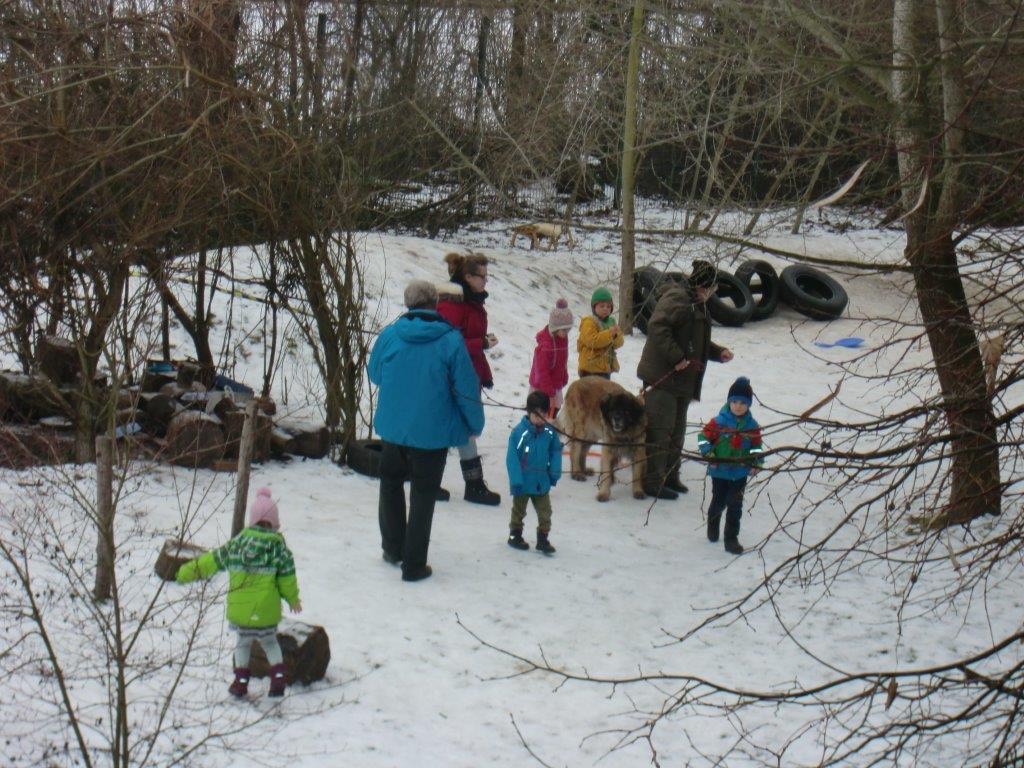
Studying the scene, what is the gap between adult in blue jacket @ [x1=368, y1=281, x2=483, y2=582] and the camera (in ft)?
24.8

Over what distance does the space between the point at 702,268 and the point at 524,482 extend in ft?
6.99

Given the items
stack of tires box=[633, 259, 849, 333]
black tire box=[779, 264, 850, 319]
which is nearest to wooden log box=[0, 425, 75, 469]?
stack of tires box=[633, 259, 849, 333]

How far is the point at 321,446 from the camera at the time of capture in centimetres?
1034

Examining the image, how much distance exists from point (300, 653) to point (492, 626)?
149 cm

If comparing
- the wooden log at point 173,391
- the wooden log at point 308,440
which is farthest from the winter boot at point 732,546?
the wooden log at point 173,391

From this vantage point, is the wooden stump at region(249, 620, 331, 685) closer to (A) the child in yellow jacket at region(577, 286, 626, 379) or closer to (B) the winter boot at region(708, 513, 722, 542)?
(B) the winter boot at region(708, 513, 722, 542)

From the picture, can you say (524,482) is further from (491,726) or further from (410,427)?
(491,726)

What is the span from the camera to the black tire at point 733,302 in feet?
58.5

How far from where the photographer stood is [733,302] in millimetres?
18922

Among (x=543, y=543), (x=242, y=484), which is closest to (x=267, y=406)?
(x=543, y=543)

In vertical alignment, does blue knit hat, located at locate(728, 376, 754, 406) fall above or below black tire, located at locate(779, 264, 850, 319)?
below

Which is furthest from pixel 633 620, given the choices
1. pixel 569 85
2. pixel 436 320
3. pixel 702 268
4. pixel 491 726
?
pixel 569 85

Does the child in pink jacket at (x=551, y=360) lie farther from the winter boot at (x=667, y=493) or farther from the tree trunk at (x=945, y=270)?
the tree trunk at (x=945, y=270)

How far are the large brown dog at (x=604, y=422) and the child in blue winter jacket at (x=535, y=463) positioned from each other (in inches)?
46.2
